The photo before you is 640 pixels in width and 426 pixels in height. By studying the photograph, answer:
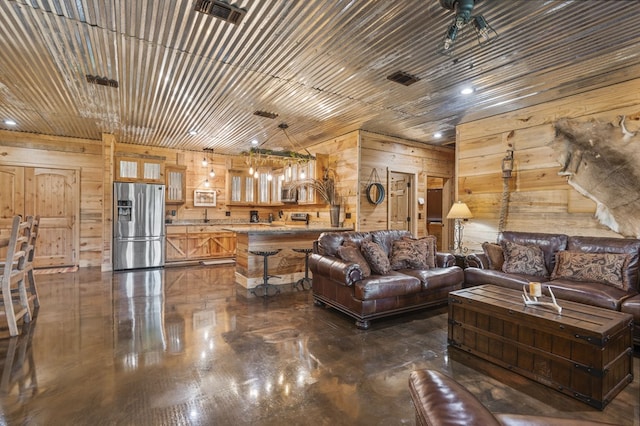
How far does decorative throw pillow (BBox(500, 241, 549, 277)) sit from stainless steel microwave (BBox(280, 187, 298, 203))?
15.0 ft

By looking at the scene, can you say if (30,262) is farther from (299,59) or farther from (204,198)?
(204,198)

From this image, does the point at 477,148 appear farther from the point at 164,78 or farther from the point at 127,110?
the point at 127,110

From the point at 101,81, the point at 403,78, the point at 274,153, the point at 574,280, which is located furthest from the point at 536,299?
the point at 101,81

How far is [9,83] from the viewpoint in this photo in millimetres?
3951

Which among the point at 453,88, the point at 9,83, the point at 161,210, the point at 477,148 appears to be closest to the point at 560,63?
the point at 453,88

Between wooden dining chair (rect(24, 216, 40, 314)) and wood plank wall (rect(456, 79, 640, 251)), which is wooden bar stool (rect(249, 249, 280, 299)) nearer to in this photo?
wooden dining chair (rect(24, 216, 40, 314))

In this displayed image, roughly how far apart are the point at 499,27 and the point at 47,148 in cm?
830

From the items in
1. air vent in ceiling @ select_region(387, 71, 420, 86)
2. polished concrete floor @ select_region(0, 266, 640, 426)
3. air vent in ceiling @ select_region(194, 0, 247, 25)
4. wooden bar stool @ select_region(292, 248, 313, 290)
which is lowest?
polished concrete floor @ select_region(0, 266, 640, 426)

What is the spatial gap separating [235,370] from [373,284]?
164cm

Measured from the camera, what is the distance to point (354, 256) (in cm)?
381

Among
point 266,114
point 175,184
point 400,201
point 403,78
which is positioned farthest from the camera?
point 175,184

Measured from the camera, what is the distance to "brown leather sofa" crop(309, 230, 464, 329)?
11.3ft

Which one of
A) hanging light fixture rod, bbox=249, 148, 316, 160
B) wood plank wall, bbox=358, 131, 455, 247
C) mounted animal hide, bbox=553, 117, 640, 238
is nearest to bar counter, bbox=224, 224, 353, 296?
wood plank wall, bbox=358, 131, 455, 247

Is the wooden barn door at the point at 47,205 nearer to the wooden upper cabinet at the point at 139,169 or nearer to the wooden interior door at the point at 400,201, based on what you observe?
the wooden upper cabinet at the point at 139,169
